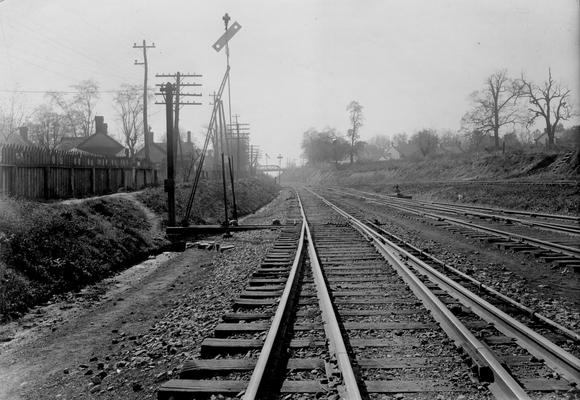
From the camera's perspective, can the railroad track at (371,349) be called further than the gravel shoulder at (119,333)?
No

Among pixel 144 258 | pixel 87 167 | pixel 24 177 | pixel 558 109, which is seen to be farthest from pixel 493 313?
pixel 558 109

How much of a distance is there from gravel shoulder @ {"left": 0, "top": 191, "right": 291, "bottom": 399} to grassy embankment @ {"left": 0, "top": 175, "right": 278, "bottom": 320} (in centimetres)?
42

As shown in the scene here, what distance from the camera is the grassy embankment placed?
8.05 m

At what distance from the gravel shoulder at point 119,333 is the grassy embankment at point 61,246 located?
1.39 feet

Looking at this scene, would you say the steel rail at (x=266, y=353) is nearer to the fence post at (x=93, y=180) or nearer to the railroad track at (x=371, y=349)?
the railroad track at (x=371, y=349)

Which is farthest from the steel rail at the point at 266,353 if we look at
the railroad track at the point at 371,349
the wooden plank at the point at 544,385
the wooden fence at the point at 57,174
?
the wooden fence at the point at 57,174

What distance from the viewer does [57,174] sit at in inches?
650

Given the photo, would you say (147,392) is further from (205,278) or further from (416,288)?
(205,278)

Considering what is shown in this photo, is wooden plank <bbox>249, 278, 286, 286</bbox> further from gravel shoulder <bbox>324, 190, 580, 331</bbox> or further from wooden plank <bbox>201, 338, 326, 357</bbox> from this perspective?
gravel shoulder <bbox>324, 190, 580, 331</bbox>

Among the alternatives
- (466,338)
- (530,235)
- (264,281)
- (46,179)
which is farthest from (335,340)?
(46,179)

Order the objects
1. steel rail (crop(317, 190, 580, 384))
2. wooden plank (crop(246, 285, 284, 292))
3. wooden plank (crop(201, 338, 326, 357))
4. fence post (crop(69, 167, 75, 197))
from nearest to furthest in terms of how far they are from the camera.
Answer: steel rail (crop(317, 190, 580, 384)), wooden plank (crop(201, 338, 326, 357)), wooden plank (crop(246, 285, 284, 292)), fence post (crop(69, 167, 75, 197))


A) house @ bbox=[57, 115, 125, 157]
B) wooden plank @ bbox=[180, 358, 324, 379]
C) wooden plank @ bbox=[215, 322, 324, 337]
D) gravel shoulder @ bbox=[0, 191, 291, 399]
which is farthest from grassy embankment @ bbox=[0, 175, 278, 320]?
house @ bbox=[57, 115, 125, 157]

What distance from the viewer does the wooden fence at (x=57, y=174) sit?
544 inches

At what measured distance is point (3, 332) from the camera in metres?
6.61
